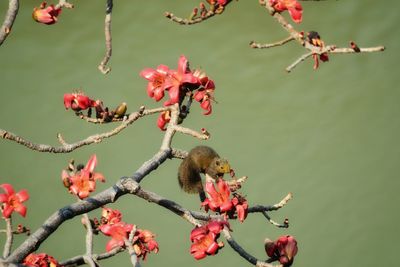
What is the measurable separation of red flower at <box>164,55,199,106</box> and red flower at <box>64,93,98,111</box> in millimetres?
236

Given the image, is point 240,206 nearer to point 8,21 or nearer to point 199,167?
point 199,167

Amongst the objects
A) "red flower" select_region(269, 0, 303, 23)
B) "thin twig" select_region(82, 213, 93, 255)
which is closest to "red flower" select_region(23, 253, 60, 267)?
"thin twig" select_region(82, 213, 93, 255)

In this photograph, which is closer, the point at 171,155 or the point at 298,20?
the point at 298,20

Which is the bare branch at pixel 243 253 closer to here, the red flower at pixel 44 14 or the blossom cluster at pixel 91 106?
the blossom cluster at pixel 91 106

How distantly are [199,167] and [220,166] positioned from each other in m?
0.11

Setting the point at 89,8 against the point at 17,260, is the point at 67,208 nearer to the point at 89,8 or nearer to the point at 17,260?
the point at 17,260

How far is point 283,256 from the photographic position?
1.30m

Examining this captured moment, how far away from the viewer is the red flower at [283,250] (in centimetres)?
129

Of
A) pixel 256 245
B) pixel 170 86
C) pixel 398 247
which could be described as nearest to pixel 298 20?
pixel 170 86

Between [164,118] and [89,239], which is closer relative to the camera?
[89,239]

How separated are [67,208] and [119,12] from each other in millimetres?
2663

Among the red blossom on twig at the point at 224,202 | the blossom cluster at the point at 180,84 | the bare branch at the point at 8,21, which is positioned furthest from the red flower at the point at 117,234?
the bare branch at the point at 8,21

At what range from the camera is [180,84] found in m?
1.45

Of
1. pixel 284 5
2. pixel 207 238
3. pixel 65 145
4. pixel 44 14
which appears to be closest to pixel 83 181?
pixel 65 145
